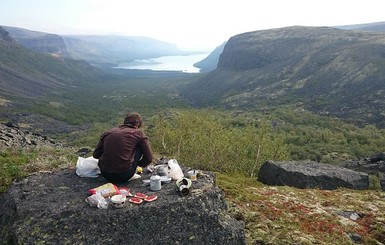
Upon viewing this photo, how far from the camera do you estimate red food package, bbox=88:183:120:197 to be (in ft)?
41.0

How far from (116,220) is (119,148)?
9.76 feet

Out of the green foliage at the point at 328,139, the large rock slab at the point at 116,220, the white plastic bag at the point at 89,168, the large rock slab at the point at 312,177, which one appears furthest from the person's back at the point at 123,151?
the green foliage at the point at 328,139

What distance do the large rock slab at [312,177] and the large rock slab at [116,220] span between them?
53.7ft

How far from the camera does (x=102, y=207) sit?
38.9 ft

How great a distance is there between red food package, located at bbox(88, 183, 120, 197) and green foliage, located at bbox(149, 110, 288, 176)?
28454mm

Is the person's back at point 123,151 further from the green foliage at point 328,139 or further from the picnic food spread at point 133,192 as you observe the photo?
the green foliage at point 328,139

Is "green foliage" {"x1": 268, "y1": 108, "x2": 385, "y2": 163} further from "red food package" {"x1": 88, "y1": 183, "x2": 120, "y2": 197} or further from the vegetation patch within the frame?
"red food package" {"x1": 88, "y1": 183, "x2": 120, "y2": 197}

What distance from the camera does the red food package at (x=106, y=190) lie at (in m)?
12.5

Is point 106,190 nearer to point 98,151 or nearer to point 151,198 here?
point 151,198

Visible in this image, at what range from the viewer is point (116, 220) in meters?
11.4

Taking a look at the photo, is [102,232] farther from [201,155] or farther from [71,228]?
[201,155]

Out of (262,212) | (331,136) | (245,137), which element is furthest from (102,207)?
(331,136)

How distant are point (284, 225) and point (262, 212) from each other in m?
1.28

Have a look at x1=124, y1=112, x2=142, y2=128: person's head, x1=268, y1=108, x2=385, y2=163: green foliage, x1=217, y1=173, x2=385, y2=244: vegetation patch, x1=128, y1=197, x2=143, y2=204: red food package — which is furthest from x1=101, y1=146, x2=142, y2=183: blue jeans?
x1=268, y1=108, x2=385, y2=163: green foliage
